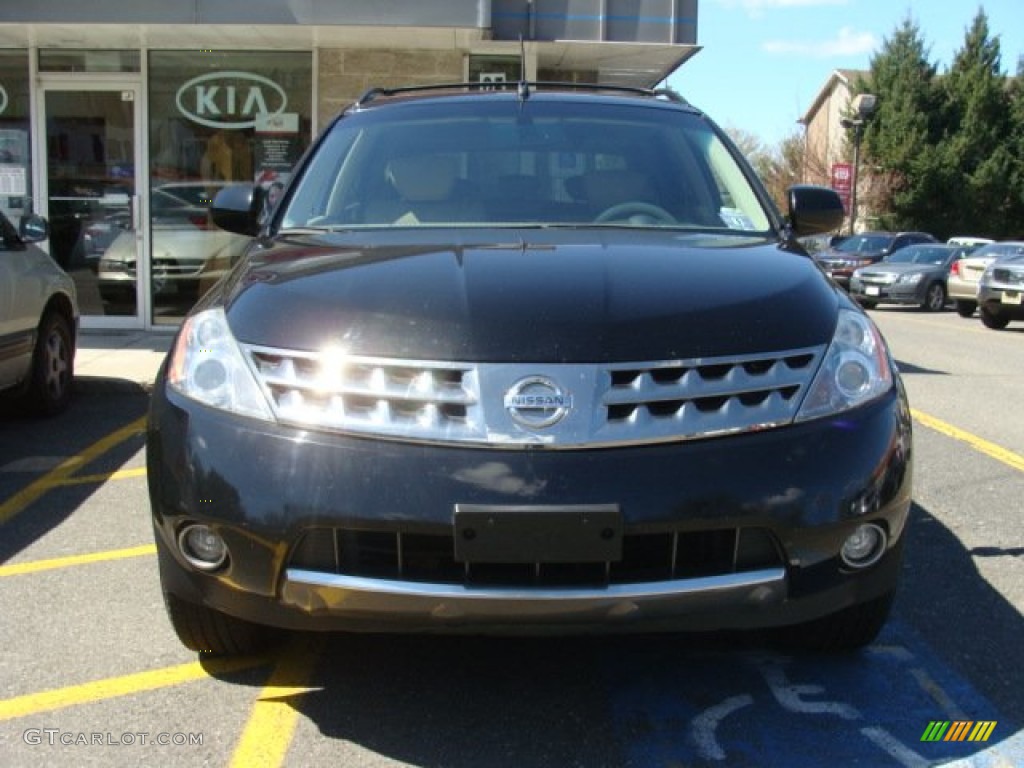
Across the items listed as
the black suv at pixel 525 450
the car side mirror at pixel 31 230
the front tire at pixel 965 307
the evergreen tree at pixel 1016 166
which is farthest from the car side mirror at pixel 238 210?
the evergreen tree at pixel 1016 166

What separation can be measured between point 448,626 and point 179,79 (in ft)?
31.6

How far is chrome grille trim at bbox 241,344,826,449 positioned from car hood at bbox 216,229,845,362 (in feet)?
0.13

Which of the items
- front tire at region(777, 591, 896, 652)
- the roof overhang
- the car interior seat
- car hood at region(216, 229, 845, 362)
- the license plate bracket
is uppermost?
the roof overhang

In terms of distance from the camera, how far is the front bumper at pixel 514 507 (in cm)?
239

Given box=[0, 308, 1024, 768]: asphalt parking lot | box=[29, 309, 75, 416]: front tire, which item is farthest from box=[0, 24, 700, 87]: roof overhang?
box=[0, 308, 1024, 768]: asphalt parking lot

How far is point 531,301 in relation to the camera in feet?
8.64

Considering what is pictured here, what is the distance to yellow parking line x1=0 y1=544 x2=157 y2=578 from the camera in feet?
13.4

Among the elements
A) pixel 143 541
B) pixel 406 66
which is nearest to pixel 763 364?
pixel 143 541

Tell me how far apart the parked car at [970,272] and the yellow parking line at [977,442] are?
42.0 ft

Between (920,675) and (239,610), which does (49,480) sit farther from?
(920,675)

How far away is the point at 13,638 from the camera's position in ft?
11.2

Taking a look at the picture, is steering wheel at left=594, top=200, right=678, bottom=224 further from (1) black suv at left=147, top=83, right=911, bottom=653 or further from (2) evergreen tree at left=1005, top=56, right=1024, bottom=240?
(2) evergreen tree at left=1005, top=56, right=1024, bottom=240

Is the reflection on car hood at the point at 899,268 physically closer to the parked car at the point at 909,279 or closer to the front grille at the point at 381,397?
the parked car at the point at 909,279

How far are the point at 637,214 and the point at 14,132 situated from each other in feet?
30.1
